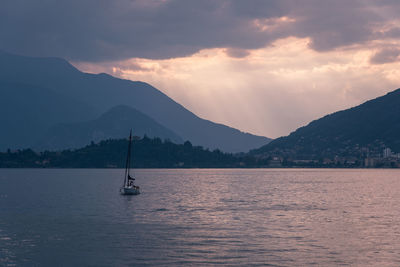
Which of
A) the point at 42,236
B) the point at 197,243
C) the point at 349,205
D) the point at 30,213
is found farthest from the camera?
the point at 349,205

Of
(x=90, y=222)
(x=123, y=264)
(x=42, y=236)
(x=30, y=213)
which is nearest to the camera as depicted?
(x=123, y=264)

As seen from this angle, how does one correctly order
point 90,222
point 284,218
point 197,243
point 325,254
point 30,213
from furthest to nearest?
1. point 30,213
2. point 284,218
3. point 90,222
4. point 197,243
5. point 325,254

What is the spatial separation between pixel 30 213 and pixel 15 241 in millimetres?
32987

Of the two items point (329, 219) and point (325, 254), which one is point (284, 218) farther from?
point (325, 254)

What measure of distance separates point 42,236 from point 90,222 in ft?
47.8

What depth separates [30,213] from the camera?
91.2 metres

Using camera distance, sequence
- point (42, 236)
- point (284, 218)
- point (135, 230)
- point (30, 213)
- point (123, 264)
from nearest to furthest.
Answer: point (123, 264) < point (42, 236) < point (135, 230) < point (284, 218) < point (30, 213)

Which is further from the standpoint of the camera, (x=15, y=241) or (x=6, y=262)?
(x=15, y=241)

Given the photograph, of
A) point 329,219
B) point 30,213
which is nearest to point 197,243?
point 329,219

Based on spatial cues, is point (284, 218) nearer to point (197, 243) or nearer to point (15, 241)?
point (197, 243)

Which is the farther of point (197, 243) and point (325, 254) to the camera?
point (197, 243)

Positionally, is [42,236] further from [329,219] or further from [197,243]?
[329,219]

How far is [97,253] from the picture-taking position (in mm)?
53531

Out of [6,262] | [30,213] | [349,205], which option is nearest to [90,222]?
[30,213]
